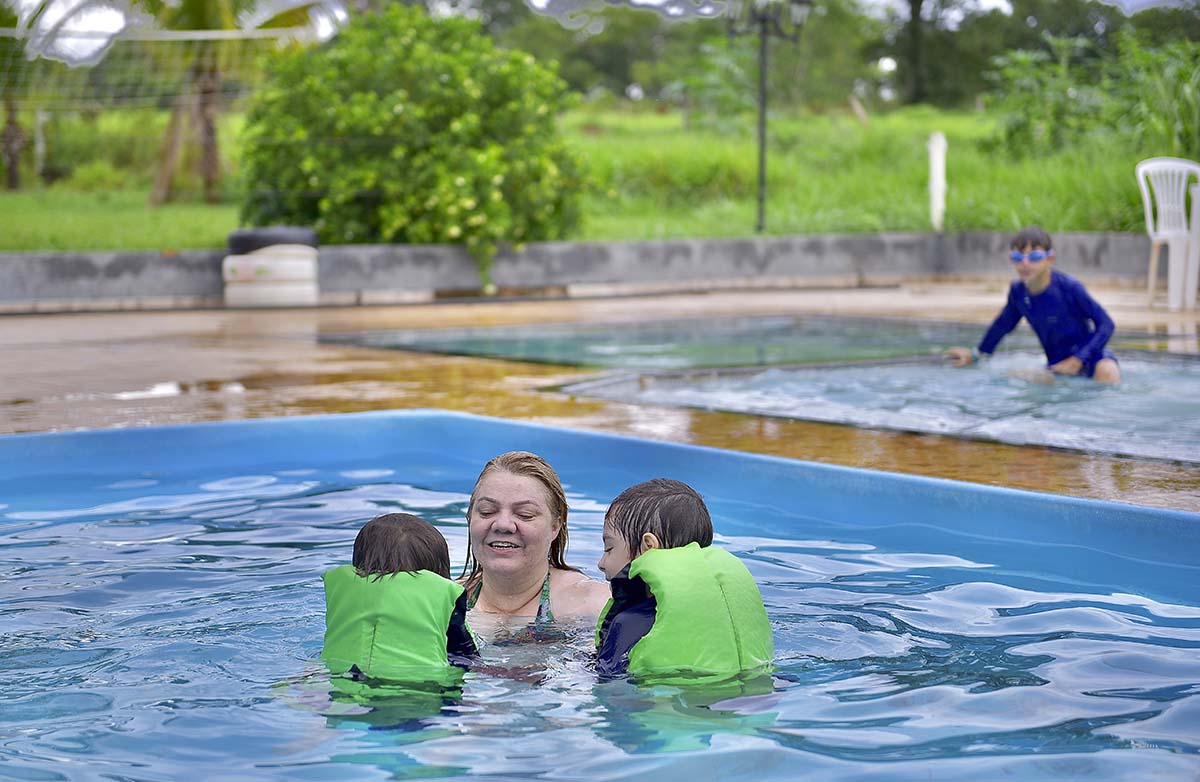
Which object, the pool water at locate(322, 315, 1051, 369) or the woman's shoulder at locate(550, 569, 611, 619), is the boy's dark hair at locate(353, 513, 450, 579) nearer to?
the woman's shoulder at locate(550, 569, 611, 619)

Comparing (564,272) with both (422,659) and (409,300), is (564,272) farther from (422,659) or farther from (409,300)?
(422,659)

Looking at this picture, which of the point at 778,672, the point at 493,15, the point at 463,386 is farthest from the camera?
the point at 493,15

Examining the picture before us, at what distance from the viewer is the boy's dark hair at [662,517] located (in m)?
3.38

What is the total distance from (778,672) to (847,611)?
0.83 metres

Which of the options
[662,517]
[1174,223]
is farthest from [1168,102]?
A: [662,517]

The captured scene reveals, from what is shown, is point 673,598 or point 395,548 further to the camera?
point 395,548

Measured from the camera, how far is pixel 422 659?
324cm

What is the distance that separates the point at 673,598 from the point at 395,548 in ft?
2.06

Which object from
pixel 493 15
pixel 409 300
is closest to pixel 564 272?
pixel 409 300

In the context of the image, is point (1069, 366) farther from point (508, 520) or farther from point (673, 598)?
point (673, 598)

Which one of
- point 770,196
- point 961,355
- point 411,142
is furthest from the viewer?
point 770,196

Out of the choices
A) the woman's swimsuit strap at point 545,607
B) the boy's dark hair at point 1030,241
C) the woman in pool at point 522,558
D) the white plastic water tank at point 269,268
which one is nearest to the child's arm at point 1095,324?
the boy's dark hair at point 1030,241

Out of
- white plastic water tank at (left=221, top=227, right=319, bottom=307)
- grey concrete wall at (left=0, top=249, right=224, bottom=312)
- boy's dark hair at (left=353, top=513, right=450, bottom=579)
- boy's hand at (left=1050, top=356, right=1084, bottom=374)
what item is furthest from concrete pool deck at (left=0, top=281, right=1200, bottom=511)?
boy's dark hair at (left=353, top=513, right=450, bottom=579)

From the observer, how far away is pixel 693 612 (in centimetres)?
317
